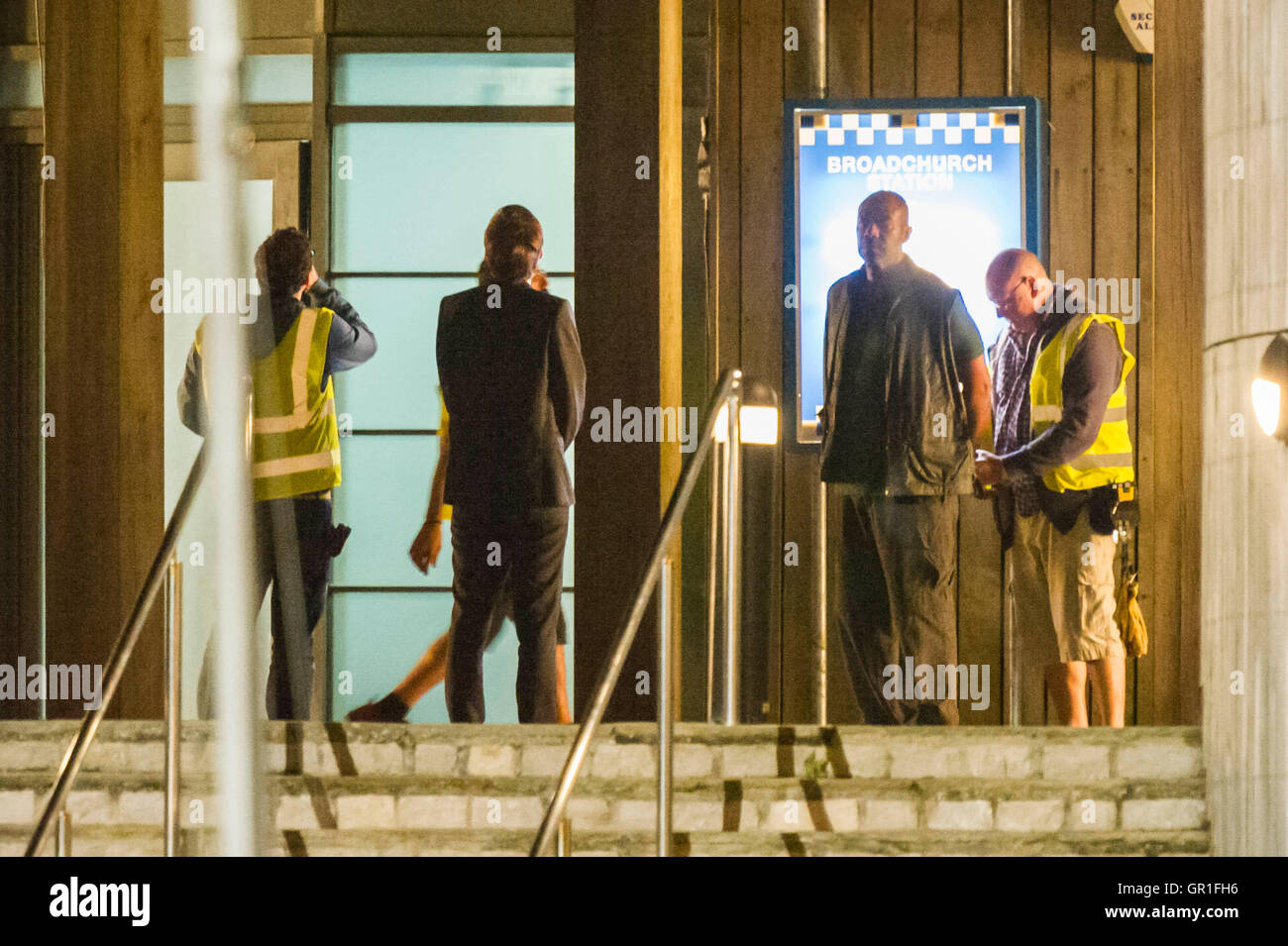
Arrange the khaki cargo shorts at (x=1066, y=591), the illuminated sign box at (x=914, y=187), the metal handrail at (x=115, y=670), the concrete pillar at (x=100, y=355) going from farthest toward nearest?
the illuminated sign box at (x=914, y=187), the concrete pillar at (x=100, y=355), the khaki cargo shorts at (x=1066, y=591), the metal handrail at (x=115, y=670)

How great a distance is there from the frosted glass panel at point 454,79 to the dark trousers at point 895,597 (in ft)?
11.3

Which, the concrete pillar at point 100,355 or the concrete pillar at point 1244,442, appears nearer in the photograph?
the concrete pillar at point 1244,442

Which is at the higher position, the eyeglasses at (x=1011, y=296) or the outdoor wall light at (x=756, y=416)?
the eyeglasses at (x=1011, y=296)

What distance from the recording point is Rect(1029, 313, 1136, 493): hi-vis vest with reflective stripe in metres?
5.08

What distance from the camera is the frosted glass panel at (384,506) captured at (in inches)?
311

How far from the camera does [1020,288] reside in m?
5.41

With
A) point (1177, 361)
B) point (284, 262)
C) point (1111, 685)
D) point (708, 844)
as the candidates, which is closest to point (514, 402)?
point (284, 262)

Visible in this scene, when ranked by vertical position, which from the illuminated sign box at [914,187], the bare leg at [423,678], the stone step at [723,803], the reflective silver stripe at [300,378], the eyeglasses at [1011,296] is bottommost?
the stone step at [723,803]

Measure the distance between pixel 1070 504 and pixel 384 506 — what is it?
3.74 meters

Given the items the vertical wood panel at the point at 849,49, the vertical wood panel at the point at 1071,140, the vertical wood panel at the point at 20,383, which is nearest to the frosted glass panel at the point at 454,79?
the vertical wood panel at the point at 849,49

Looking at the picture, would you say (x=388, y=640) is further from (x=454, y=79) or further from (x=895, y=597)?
(x=895, y=597)

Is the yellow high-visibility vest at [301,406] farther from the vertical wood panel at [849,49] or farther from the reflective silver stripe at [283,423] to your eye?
the vertical wood panel at [849,49]

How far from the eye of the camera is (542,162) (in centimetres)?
789
